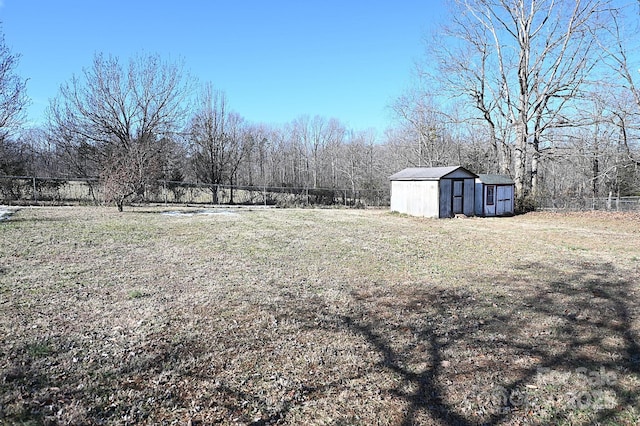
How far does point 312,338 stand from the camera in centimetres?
338

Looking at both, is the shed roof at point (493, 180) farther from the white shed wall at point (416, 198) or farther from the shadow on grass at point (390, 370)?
the shadow on grass at point (390, 370)

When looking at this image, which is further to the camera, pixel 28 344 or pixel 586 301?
pixel 586 301

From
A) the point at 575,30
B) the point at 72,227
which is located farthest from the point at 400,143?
the point at 72,227

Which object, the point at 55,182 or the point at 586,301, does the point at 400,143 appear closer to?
the point at 55,182

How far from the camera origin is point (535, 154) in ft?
63.7

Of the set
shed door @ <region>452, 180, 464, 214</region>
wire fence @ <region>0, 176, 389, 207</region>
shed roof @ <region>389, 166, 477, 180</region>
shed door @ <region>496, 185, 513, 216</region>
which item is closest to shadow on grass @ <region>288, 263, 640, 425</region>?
shed roof @ <region>389, 166, 477, 180</region>

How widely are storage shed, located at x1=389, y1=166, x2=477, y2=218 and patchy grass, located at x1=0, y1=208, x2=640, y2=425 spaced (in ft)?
31.2

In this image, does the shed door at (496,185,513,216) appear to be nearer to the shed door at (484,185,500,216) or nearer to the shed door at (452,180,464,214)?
the shed door at (484,185,500,216)

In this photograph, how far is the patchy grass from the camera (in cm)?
234

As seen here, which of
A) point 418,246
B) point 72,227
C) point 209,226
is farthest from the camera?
point 209,226

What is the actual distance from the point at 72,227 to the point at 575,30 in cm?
2170

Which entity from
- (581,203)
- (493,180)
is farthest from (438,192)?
(581,203)

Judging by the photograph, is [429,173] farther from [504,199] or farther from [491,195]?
[504,199]

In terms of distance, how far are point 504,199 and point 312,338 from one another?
691 inches
